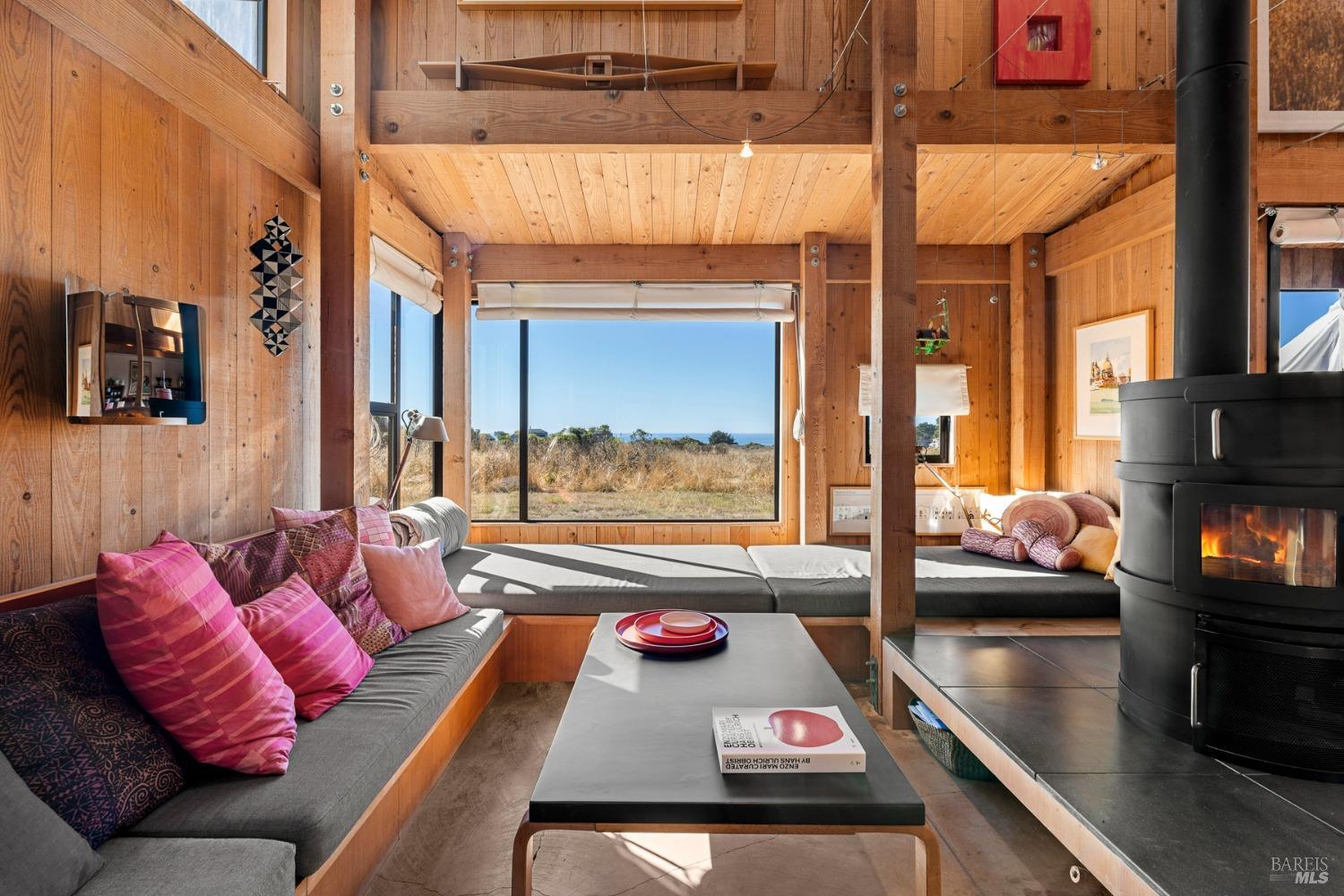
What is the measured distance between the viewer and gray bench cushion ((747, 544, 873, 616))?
2867mm

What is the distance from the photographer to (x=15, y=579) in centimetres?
147

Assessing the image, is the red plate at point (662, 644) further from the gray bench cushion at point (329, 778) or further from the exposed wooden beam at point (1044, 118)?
the exposed wooden beam at point (1044, 118)

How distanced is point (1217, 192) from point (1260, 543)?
984 mm

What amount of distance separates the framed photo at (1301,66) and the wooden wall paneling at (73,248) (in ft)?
14.8

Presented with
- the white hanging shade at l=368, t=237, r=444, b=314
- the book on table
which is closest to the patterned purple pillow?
the book on table

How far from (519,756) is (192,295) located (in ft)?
6.50

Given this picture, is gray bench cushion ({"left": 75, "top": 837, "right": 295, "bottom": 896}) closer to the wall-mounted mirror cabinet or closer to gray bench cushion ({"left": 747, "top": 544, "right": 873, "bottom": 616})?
the wall-mounted mirror cabinet

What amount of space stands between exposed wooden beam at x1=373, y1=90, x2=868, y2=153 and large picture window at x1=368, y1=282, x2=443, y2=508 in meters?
1.03

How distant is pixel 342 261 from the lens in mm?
2635

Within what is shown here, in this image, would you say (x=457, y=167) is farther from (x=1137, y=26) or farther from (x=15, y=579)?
(x=1137, y=26)

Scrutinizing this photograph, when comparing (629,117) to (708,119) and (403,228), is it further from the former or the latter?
(403,228)

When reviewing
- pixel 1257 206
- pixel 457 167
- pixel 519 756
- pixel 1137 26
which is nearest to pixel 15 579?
pixel 519 756

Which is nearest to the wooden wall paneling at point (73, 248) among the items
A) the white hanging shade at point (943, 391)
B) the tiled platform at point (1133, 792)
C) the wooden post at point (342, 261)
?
the wooden post at point (342, 261)

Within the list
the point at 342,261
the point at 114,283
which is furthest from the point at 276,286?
the point at 114,283
